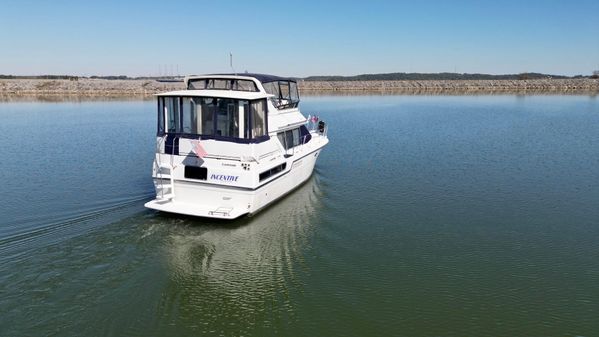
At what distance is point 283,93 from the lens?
664 inches

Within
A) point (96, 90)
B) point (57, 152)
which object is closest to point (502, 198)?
point (57, 152)

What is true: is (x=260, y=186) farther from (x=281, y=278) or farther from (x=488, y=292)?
(x=488, y=292)

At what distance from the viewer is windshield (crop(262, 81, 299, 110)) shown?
1553 cm

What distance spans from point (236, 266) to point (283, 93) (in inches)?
356

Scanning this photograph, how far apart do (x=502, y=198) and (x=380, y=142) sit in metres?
12.1

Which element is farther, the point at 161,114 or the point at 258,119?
the point at 258,119

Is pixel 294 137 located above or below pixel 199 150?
above

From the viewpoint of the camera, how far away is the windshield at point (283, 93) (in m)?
15.5

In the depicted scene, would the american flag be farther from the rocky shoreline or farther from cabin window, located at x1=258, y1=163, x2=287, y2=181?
the rocky shoreline

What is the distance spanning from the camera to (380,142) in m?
26.4

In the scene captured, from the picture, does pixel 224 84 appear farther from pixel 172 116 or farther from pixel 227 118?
pixel 172 116

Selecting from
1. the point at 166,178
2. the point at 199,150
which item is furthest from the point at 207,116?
the point at 166,178

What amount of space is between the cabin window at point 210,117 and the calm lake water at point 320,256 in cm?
277

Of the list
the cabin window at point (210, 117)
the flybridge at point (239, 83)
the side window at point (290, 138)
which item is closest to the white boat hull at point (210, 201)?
the cabin window at point (210, 117)
